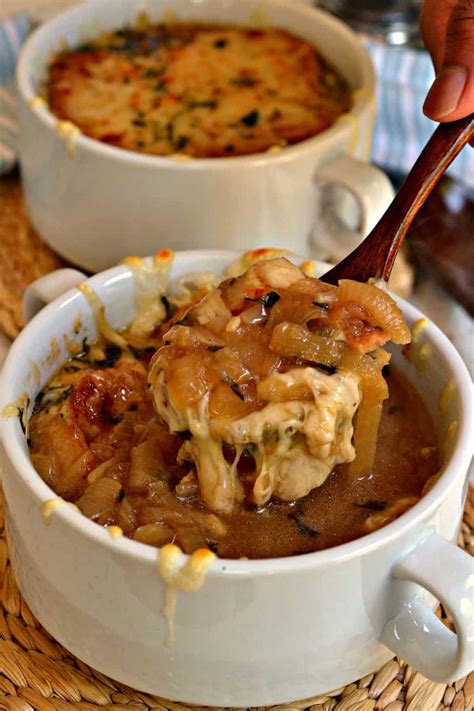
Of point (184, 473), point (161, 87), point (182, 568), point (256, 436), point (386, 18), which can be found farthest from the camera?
point (386, 18)

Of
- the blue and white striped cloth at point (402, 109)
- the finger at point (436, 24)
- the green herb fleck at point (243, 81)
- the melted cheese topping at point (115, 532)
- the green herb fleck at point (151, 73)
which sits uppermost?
the finger at point (436, 24)

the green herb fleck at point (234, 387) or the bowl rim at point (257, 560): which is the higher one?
the green herb fleck at point (234, 387)

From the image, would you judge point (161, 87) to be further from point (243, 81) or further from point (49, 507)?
point (49, 507)

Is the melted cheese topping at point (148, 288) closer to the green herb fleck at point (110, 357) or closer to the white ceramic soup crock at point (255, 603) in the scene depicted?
the green herb fleck at point (110, 357)

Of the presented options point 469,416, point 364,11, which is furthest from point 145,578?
point 364,11

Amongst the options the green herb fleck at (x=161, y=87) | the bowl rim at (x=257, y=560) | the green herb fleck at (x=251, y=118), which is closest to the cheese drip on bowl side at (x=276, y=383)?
the bowl rim at (x=257, y=560)

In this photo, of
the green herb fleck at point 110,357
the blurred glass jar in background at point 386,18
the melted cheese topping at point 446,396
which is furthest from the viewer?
the blurred glass jar in background at point 386,18

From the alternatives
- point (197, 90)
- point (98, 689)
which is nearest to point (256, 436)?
point (98, 689)

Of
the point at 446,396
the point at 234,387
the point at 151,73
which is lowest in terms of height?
the point at 151,73
